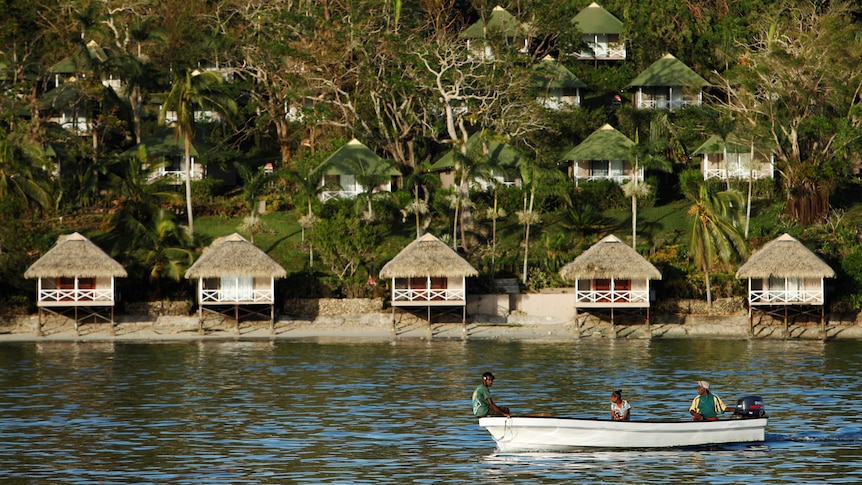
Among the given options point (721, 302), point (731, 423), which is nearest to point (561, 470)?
point (731, 423)

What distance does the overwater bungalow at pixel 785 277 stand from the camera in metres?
53.4

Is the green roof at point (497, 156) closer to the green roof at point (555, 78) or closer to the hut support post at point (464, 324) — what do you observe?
the green roof at point (555, 78)

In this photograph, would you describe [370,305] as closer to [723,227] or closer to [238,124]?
[723,227]

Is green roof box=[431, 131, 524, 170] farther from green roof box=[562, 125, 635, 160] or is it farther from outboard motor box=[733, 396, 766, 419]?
outboard motor box=[733, 396, 766, 419]

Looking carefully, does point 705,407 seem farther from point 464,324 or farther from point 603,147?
point 603,147

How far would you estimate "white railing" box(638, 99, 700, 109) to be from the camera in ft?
254

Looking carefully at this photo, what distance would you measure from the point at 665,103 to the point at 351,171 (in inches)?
845

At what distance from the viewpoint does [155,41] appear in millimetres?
75250

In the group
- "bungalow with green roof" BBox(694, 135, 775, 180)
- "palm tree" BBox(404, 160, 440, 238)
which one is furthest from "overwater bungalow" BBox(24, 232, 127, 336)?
"bungalow with green roof" BBox(694, 135, 775, 180)

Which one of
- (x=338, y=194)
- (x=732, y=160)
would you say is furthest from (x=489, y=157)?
(x=732, y=160)

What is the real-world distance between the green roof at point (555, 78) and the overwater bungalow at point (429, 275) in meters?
21.4

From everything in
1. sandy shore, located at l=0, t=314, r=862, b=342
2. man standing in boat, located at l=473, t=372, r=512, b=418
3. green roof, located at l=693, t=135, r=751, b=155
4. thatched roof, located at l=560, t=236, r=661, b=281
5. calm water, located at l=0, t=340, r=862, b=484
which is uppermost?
green roof, located at l=693, t=135, r=751, b=155

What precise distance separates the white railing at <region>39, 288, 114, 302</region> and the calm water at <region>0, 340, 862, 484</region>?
2035 millimetres

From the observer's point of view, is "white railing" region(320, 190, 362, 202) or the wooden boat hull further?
"white railing" region(320, 190, 362, 202)
